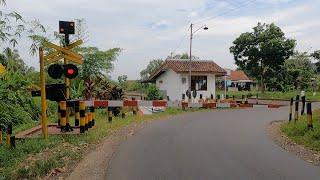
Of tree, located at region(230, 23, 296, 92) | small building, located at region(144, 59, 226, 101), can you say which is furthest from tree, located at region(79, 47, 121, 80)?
tree, located at region(230, 23, 296, 92)

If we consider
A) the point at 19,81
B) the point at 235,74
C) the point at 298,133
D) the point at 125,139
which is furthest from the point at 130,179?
the point at 235,74

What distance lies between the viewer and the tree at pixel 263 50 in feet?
197

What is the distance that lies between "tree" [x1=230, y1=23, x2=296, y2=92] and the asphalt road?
47056 millimetres

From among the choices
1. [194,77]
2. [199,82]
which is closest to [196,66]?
[194,77]

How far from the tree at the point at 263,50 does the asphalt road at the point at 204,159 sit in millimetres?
47056

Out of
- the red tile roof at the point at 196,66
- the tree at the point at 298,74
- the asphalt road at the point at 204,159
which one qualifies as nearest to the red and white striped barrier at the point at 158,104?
the asphalt road at the point at 204,159

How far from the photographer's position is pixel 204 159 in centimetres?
995

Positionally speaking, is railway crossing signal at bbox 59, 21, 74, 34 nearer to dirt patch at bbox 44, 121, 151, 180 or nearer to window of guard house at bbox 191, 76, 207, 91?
dirt patch at bbox 44, 121, 151, 180

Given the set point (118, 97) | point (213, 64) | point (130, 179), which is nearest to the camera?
point (130, 179)

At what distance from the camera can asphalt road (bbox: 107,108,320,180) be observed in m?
8.36

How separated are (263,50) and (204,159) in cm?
5248

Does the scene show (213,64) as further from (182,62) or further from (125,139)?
(125,139)

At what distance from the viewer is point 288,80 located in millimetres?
65625

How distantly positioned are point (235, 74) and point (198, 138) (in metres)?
87.4
